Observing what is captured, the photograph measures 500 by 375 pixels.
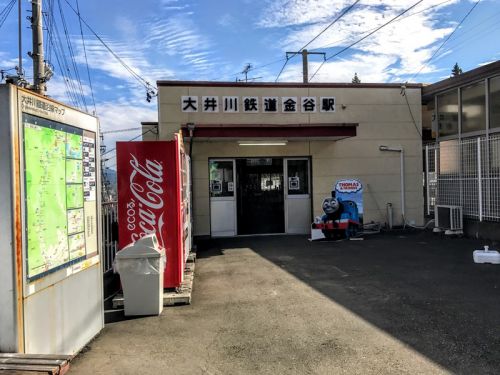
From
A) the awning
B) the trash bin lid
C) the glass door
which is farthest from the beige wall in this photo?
the trash bin lid

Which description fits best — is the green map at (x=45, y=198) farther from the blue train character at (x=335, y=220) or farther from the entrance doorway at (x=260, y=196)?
the entrance doorway at (x=260, y=196)

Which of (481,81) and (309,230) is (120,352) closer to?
(309,230)

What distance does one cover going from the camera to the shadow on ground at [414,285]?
4.41 metres

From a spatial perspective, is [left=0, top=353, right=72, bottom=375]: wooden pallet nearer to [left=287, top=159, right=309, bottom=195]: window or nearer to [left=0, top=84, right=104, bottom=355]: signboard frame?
[left=0, top=84, right=104, bottom=355]: signboard frame

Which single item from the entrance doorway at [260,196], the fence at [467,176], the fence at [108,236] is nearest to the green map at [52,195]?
the fence at [108,236]

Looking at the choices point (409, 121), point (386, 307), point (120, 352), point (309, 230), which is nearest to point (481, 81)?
point (409, 121)

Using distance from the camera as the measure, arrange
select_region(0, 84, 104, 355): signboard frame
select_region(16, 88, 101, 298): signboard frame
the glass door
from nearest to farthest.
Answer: select_region(0, 84, 104, 355): signboard frame
select_region(16, 88, 101, 298): signboard frame
the glass door

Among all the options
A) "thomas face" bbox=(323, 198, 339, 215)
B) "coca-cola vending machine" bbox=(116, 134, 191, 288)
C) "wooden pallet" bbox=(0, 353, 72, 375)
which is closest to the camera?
"wooden pallet" bbox=(0, 353, 72, 375)

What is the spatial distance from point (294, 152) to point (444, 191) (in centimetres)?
445

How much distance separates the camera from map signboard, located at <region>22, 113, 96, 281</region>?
11.5 ft

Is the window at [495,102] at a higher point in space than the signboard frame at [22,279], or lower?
higher

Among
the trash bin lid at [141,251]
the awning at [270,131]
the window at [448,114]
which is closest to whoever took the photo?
the trash bin lid at [141,251]

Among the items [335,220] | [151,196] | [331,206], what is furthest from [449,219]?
[151,196]

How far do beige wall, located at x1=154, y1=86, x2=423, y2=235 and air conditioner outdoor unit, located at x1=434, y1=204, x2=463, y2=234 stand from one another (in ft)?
5.02
